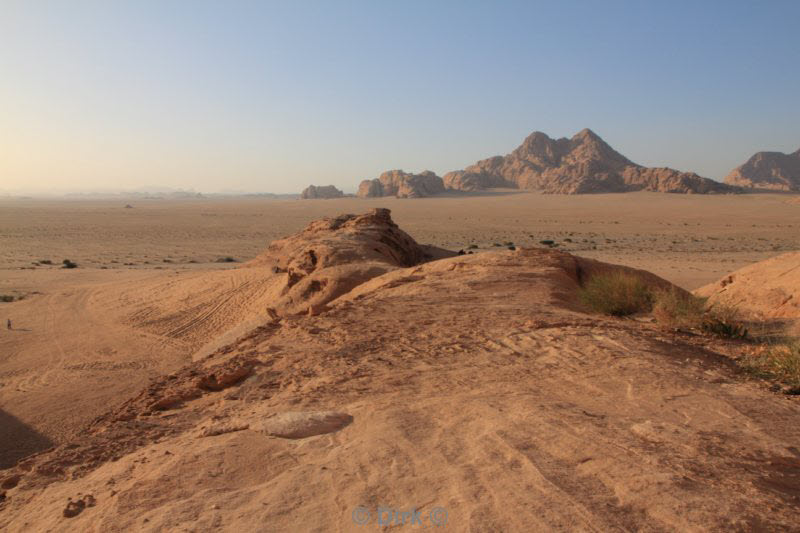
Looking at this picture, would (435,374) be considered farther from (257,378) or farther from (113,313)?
(113,313)

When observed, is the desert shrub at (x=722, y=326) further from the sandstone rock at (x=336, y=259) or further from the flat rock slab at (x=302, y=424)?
the sandstone rock at (x=336, y=259)

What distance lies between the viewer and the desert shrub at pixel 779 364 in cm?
469

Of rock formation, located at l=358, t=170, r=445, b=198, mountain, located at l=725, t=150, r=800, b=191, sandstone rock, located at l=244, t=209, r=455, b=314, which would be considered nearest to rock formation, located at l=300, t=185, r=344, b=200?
rock formation, located at l=358, t=170, r=445, b=198

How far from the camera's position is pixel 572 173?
94312 millimetres

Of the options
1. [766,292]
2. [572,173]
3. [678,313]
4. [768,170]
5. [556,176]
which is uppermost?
[768,170]

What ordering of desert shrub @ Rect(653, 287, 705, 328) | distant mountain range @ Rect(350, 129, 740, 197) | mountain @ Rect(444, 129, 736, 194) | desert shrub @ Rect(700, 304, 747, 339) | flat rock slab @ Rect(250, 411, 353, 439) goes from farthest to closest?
distant mountain range @ Rect(350, 129, 740, 197) → mountain @ Rect(444, 129, 736, 194) → desert shrub @ Rect(653, 287, 705, 328) → desert shrub @ Rect(700, 304, 747, 339) → flat rock slab @ Rect(250, 411, 353, 439)

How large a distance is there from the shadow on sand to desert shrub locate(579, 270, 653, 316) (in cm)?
708

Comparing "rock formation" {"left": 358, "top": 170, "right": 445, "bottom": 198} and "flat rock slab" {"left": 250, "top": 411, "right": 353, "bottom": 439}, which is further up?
"rock formation" {"left": 358, "top": 170, "right": 445, "bottom": 198}

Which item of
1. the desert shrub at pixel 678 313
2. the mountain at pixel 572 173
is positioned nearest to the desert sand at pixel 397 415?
the desert shrub at pixel 678 313

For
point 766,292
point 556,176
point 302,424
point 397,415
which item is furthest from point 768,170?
point 302,424

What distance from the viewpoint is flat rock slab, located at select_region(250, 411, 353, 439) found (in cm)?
394

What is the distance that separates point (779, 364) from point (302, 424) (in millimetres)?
3988

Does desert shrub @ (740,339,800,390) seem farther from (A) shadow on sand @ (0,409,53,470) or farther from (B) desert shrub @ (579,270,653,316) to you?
(A) shadow on sand @ (0,409,53,470)

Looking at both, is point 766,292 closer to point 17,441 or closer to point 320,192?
point 17,441
